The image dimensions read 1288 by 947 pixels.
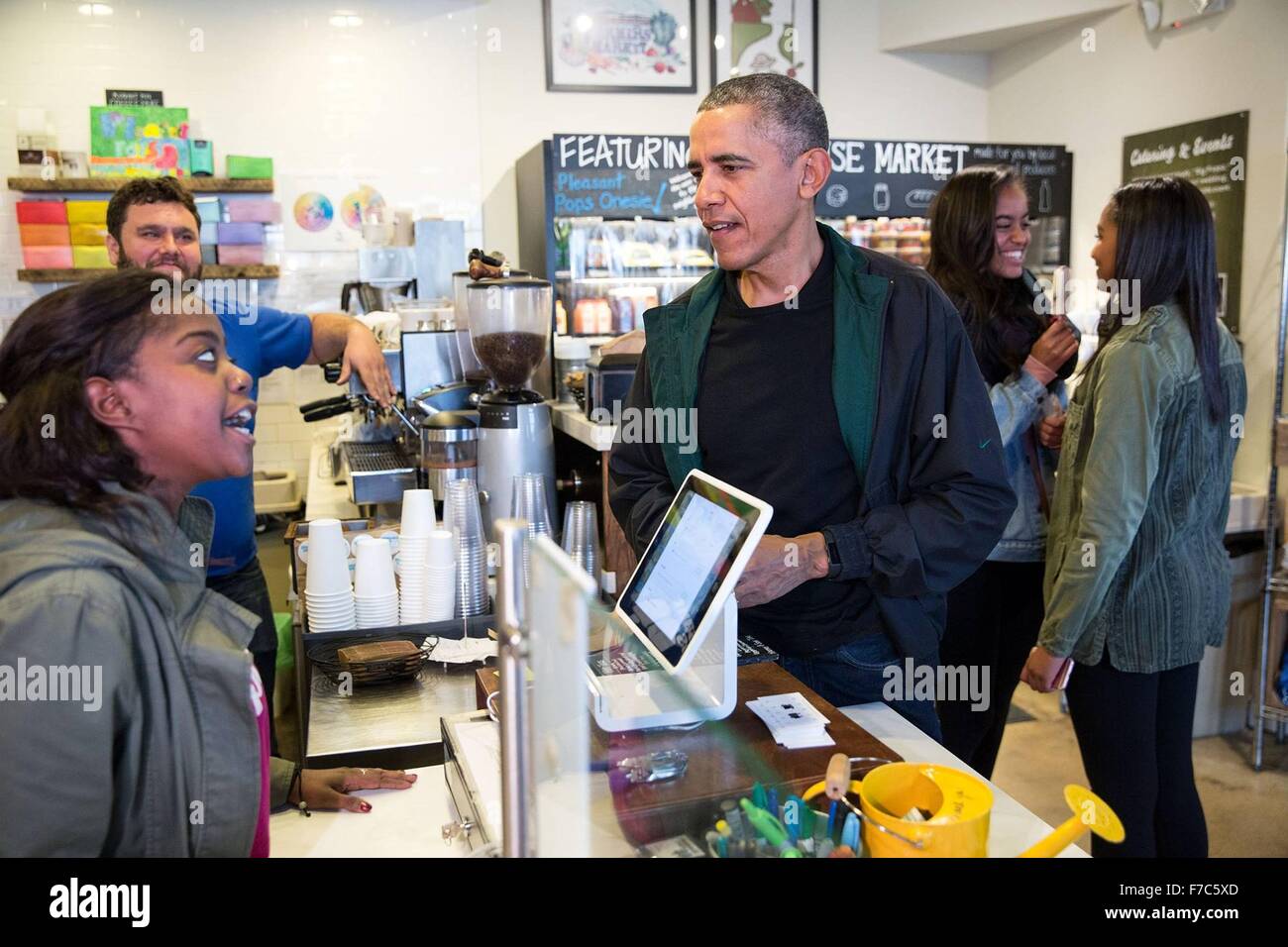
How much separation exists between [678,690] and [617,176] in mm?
4983

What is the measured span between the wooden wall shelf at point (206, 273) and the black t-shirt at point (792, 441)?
491cm

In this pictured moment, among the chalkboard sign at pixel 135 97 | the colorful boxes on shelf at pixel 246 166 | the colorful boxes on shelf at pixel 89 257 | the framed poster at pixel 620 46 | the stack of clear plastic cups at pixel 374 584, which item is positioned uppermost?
the framed poster at pixel 620 46

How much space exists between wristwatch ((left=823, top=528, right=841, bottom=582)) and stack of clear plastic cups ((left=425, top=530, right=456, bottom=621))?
2.98 ft

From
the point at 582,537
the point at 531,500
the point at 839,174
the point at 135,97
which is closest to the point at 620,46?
the point at 839,174

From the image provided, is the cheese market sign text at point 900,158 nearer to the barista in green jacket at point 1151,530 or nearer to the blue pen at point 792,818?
the barista in green jacket at point 1151,530

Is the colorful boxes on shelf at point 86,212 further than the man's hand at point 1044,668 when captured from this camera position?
Yes

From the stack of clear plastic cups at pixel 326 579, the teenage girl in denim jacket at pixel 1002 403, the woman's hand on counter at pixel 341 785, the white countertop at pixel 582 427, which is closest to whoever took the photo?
the woman's hand on counter at pixel 341 785

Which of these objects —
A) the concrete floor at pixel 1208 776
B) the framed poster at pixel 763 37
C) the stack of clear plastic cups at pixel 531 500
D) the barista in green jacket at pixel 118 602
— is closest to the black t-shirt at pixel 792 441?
the stack of clear plastic cups at pixel 531 500

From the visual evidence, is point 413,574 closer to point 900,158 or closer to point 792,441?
point 792,441

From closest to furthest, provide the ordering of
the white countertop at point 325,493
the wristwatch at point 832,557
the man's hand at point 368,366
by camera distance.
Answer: the wristwatch at point 832,557, the man's hand at point 368,366, the white countertop at point 325,493

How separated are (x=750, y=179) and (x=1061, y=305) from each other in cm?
182

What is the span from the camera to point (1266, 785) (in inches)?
156

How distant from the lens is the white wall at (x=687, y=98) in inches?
261

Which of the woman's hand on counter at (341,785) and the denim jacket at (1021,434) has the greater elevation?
the denim jacket at (1021,434)
